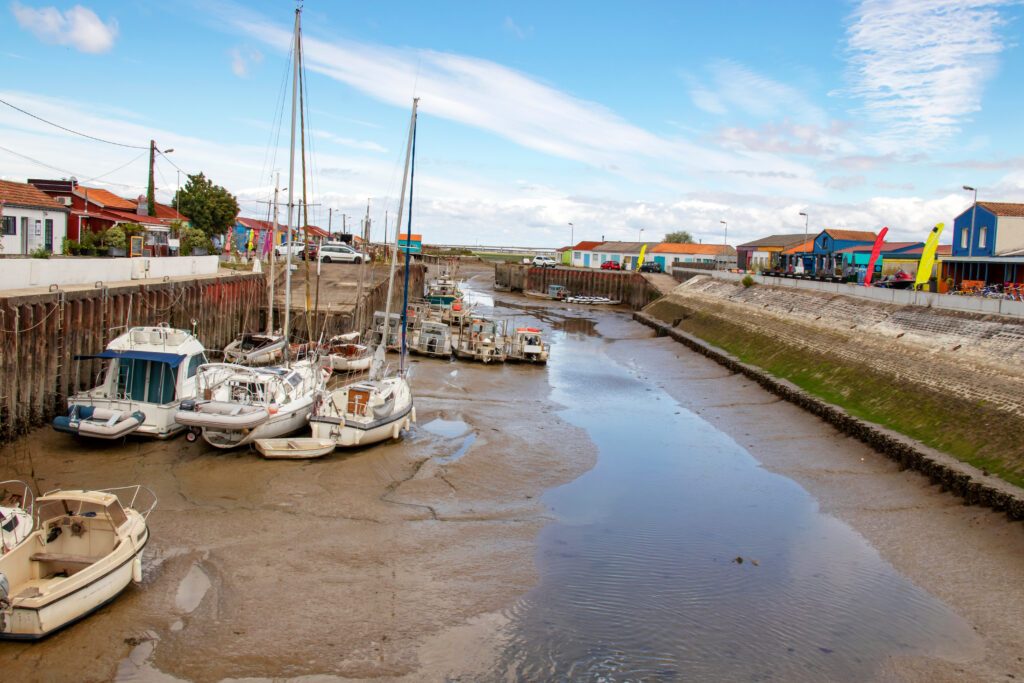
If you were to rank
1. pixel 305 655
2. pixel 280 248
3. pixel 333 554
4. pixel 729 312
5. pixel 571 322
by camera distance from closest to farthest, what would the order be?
pixel 305 655
pixel 333 554
pixel 729 312
pixel 280 248
pixel 571 322

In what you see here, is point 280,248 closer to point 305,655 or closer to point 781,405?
point 781,405

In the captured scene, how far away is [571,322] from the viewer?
221ft

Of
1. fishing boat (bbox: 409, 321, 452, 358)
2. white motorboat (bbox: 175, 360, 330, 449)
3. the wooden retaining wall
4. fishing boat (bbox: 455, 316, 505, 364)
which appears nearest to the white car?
fishing boat (bbox: 455, 316, 505, 364)

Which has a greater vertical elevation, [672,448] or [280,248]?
[280,248]

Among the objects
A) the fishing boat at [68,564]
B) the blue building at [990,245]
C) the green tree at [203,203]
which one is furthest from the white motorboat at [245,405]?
the green tree at [203,203]

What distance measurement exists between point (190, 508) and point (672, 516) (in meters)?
10.5

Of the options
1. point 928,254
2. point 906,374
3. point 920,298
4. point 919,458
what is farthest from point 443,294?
point 919,458

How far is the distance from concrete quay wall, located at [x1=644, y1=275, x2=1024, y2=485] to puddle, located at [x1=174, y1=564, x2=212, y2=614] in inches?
677

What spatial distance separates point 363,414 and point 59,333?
908 centimetres

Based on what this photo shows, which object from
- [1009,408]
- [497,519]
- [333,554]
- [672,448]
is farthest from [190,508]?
[1009,408]

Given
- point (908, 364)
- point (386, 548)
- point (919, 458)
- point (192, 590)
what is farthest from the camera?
point (908, 364)

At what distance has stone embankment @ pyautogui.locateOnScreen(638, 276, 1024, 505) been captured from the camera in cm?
2083

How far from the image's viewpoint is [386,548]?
51.6 ft

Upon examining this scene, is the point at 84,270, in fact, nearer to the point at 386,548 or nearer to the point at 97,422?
the point at 97,422
